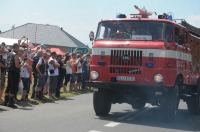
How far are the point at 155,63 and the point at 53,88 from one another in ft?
21.6

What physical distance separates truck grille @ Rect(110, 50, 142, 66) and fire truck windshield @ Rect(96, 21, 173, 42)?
0.60 m

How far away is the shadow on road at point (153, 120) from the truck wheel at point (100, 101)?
252 millimetres

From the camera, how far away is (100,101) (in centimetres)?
1093

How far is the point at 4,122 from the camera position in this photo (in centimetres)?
933

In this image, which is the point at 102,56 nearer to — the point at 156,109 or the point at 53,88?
the point at 156,109

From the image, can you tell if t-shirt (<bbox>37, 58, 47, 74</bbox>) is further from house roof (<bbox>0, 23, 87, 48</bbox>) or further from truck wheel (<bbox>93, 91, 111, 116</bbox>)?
house roof (<bbox>0, 23, 87, 48</bbox>)

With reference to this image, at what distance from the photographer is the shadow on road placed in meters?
9.98

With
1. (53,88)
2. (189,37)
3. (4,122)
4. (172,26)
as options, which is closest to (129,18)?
(172,26)

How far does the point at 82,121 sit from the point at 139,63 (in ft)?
7.05

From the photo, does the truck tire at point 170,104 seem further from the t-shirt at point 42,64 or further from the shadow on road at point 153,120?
the t-shirt at point 42,64

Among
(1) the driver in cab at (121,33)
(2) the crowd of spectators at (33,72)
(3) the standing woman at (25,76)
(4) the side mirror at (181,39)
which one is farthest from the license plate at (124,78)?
(3) the standing woman at (25,76)

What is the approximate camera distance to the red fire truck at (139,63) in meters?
10.1

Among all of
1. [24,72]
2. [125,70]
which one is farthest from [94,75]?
[24,72]

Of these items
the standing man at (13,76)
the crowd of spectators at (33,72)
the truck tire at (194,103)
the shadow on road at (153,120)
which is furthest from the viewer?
the truck tire at (194,103)
